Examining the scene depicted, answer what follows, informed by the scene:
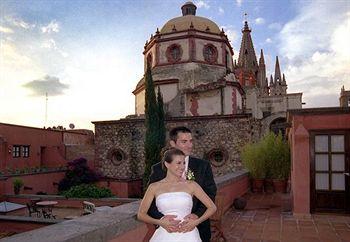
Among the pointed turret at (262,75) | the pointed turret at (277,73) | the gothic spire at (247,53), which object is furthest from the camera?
the pointed turret at (277,73)

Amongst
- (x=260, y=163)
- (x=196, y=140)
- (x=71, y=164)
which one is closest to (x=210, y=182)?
(x=260, y=163)

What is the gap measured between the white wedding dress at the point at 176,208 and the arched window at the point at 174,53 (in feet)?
79.7

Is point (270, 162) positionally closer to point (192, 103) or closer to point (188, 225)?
point (188, 225)

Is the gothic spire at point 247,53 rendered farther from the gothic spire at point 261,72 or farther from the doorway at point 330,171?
the doorway at point 330,171

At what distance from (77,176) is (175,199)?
2245cm

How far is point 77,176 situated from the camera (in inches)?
950

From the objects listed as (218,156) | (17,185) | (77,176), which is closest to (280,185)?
(218,156)

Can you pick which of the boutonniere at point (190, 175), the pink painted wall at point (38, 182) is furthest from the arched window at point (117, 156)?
the boutonniere at point (190, 175)

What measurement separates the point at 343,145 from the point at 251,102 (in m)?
28.7

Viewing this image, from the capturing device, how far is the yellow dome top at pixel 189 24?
89.7 ft

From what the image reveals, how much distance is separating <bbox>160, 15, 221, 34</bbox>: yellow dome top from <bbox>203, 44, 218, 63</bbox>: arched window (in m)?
1.36

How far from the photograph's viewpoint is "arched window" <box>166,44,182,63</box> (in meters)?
26.8

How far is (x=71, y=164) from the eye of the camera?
82.3 ft

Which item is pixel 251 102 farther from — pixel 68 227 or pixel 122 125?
pixel 68 227
